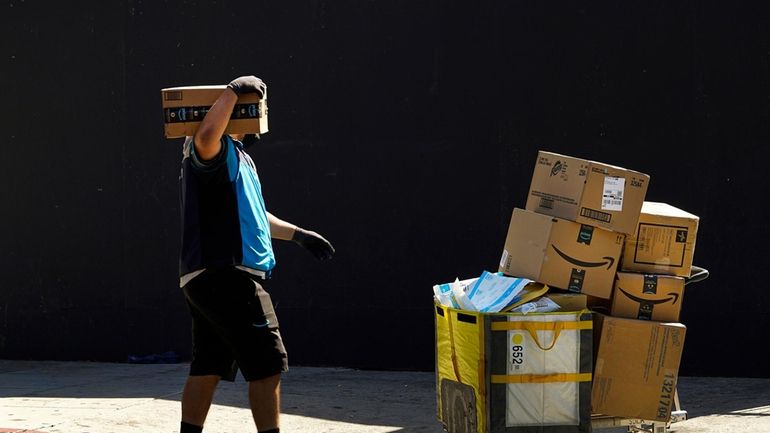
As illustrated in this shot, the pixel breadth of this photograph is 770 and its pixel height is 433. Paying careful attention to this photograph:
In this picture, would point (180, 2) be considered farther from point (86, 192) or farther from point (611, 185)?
point (611, 185)

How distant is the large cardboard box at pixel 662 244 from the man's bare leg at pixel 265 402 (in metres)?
1.73

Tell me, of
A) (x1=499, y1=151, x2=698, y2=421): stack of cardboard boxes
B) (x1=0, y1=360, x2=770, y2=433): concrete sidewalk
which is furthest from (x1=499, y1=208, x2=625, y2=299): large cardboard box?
(x1=0, y1=360, x2=770, y2=433): concrete sidewalk

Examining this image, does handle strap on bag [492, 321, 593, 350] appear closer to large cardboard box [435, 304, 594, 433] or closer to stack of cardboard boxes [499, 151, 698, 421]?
large cardboard box [435, 304, 594, 433]

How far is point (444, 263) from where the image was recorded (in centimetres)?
815

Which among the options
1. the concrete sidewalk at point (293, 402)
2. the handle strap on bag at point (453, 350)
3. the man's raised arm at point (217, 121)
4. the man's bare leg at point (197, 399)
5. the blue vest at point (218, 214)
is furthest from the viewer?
the concrete sidewalk at point (293, 402)

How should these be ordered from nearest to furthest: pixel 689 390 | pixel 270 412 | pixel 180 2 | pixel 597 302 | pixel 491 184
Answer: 1. pixel 270 412
2. pixel 597 302
3. pixel 689 390
4. pixel 491 184
5. pixel 180 2

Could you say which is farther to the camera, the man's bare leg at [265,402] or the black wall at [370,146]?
the black wall at [370,146]

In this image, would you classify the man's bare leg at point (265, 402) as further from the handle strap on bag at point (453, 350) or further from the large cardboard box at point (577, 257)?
the large cardboard box at point (577, 257)

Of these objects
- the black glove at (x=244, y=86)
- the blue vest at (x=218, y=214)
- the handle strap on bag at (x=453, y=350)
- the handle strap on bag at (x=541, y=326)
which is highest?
the black glove at (x=244, y=86)

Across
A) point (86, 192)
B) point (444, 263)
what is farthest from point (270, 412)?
point (86, 192)

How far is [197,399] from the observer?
515 centimetres

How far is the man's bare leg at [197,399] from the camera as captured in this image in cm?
514

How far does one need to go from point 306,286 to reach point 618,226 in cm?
366

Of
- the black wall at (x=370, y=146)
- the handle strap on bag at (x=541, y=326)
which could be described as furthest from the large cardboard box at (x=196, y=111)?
the black wall at (x=370, y=146)
